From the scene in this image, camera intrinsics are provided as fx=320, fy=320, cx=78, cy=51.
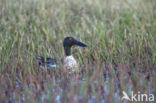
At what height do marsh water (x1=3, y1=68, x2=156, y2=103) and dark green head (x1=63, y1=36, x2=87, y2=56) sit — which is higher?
dark green head (x1=63, y1=36, x2=87, y2=56)

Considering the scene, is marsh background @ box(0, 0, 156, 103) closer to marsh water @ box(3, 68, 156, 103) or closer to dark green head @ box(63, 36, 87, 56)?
marsh water @ box(3, 68, 156, 103)

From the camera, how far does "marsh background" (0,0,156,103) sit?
4.08 meters

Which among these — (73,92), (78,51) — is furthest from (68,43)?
(73,92)

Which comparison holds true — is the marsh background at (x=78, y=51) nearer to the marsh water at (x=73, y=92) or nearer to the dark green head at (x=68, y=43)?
the marsh water at (x=73, y=92)

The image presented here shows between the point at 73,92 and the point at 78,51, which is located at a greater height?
the point at 78,51

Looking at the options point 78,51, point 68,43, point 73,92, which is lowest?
point 73,92

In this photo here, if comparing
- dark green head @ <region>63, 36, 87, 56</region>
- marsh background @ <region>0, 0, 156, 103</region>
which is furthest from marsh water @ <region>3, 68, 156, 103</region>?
dark green head @ <region>63, 36, 87, 56</region>

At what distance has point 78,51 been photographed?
5961mm

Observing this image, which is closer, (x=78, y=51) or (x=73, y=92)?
(x=73, y=92)

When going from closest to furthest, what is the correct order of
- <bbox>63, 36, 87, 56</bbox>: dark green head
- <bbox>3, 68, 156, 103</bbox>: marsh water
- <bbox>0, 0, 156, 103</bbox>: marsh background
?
<bbox>3, 68, 156, 103</bbox>: marsh water → <bbox>0, 0, 156, 103</bbox>: marsh background → <bbox>63, 36, 87, 56</bbox>: dark green head

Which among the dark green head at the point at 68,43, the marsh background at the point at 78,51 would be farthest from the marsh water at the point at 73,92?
the dark green head at the point at 68,43

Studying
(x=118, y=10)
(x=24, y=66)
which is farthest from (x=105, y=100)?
(x=118, y=10)

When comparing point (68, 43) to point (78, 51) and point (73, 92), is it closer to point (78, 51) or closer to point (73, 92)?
point (78, 51)

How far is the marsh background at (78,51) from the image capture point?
13.4 feet
